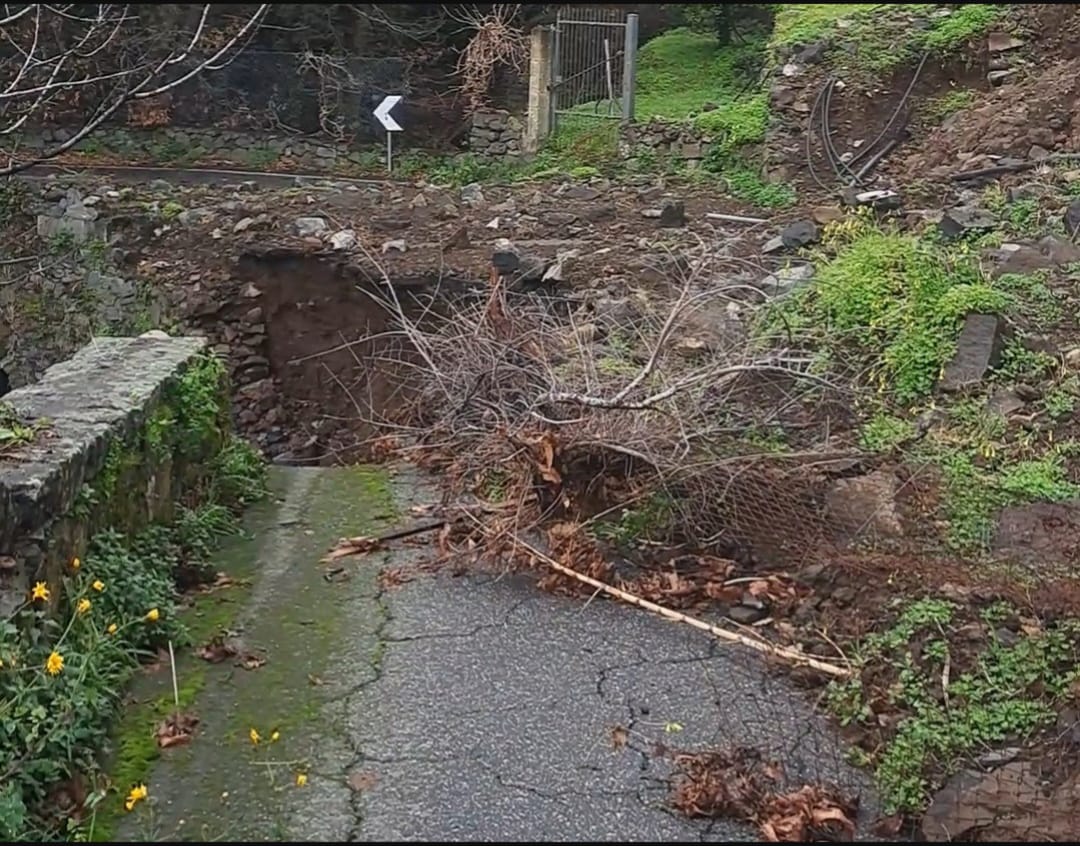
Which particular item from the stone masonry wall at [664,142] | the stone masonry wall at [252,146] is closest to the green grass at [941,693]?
the stone masonry wall at [664,142]

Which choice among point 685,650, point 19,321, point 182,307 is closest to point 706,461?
point 685,650

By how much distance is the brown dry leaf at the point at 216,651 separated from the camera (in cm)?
400

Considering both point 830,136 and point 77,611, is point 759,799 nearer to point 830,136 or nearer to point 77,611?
point 77,611

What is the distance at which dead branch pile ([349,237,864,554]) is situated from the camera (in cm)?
468

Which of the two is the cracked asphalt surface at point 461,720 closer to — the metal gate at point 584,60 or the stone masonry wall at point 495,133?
the metal gate at point 584,60

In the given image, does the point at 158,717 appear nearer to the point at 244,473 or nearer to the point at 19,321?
the point at 244,473

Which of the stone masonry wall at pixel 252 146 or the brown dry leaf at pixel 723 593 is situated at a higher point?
the brown dry leaf at pixel 723 593

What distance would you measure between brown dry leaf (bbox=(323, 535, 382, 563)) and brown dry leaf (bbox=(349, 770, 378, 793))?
1794 millimetres

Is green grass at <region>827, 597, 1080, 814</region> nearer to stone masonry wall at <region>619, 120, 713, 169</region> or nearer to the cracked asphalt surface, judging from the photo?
the cracked asphalt surface

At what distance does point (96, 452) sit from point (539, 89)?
13.9 metres

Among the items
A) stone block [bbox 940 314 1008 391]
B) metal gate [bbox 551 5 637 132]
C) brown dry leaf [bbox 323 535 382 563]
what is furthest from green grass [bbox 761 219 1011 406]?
metal gate [bbox 551 5 637 132]

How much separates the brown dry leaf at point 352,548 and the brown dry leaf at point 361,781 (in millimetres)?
1794

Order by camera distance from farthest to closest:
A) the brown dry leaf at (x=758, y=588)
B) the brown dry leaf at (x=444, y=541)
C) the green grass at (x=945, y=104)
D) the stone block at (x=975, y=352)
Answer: the green grass at (x=945, y=104) < the stone block at (x=975, y=352) < the brown dry leaf at (x=444, y=541) < the brown dry leaf at (x=758, y=588)

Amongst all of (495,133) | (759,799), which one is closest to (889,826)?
(759,799)
